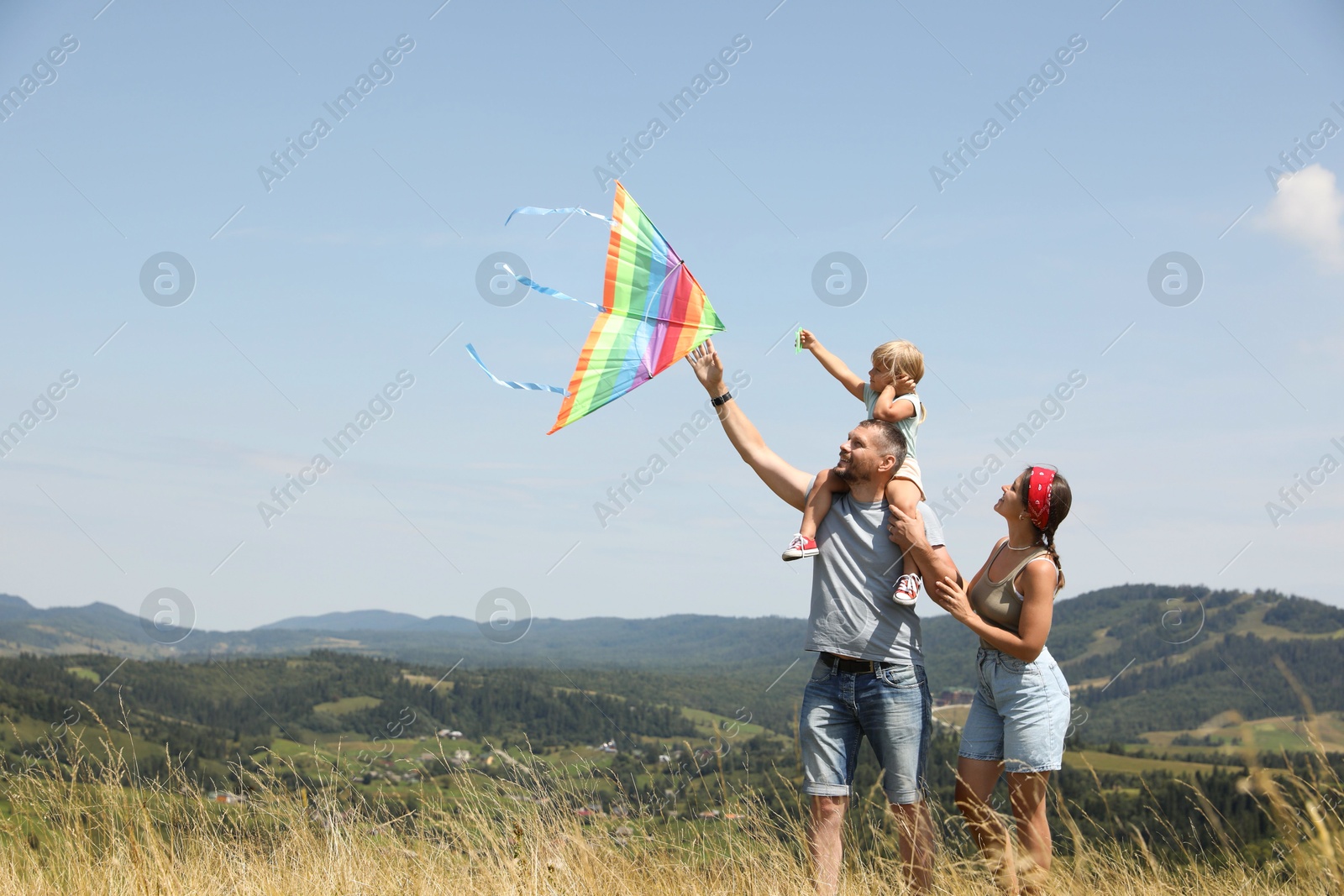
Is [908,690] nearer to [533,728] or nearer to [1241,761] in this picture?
[1241,761]

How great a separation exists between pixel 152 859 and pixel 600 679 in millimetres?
106088

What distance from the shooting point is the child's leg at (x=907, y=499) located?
3590mm

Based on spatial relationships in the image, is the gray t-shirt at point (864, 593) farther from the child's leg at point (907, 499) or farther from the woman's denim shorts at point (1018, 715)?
the woman's denim shorts at point (1018, 715)

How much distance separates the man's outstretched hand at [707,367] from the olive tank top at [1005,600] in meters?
1.38

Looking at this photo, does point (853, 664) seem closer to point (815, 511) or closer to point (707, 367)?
point (815, 511)

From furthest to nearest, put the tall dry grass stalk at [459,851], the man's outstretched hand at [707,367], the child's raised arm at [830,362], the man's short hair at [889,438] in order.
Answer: the child's raised arm at [830,362]
the man's outstretched hand at [707,367]
the man's short hair at [889,438]
the tall dry grass stalk at [459,851]

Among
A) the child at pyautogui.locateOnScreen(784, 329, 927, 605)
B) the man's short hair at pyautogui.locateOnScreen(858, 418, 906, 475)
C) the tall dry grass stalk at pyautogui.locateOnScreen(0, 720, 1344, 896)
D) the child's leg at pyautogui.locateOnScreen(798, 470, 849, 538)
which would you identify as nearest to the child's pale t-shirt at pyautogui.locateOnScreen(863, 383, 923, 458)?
the child at pyautogui.locateOnScreen(784, 329, 927, 605)

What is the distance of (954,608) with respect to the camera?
347cm

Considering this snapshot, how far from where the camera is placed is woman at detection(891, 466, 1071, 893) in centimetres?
343

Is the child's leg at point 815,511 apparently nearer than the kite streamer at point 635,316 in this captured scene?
Yes

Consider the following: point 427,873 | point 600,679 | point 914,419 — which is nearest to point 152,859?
point 427,873

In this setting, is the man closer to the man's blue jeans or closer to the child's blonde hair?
the man's blue jeans

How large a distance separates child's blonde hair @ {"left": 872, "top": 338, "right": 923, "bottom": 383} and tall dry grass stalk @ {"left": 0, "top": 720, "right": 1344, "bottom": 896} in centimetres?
199

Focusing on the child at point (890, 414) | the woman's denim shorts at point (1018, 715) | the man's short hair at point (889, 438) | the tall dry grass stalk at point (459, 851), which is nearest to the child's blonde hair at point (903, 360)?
the child at point (890, 414)
